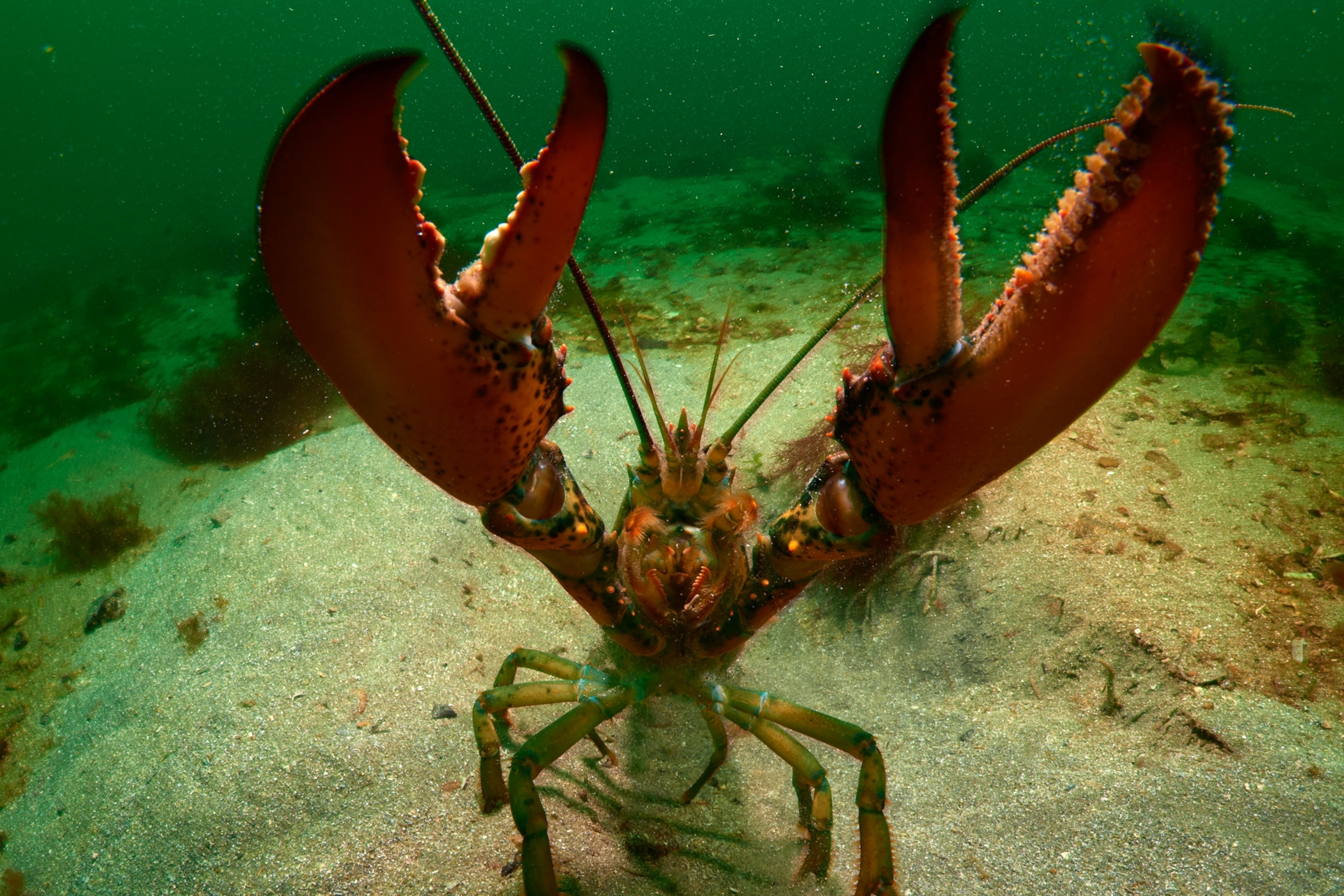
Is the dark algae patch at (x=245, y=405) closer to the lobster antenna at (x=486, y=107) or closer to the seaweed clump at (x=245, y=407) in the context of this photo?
the seaweed clump at (x=245, y=407)

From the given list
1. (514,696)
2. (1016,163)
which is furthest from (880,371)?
(514,696)

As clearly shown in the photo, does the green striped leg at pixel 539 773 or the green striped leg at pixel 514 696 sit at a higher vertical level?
the green striped leg at pixel 539 773

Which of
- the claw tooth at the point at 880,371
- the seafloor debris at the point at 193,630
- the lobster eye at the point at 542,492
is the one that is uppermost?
the claw tooth at the point at 880,371

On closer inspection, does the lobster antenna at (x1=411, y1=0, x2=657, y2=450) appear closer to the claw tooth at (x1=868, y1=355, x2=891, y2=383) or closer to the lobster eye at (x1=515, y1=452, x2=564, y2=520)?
the lobster eye at (x1=515, y1=452, x2=564, y2=520)

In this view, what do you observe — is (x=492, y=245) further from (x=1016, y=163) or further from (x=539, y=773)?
(x=539, y=773)

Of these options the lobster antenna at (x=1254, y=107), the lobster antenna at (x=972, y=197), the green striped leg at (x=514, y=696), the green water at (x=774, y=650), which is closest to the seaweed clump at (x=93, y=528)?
the green water at (x=774, y=650)

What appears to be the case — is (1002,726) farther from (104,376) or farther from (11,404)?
(11,404)

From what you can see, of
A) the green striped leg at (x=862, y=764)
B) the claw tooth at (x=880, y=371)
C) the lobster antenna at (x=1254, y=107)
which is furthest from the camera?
the green striped leg at (x=862, y=764)

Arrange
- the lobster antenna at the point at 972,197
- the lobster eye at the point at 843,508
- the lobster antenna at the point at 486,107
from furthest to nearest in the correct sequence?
the lobster eye at the point at 843,508 → the lobster antenna at the point at 972,197 → the lobster antenna at the point at 486,107
